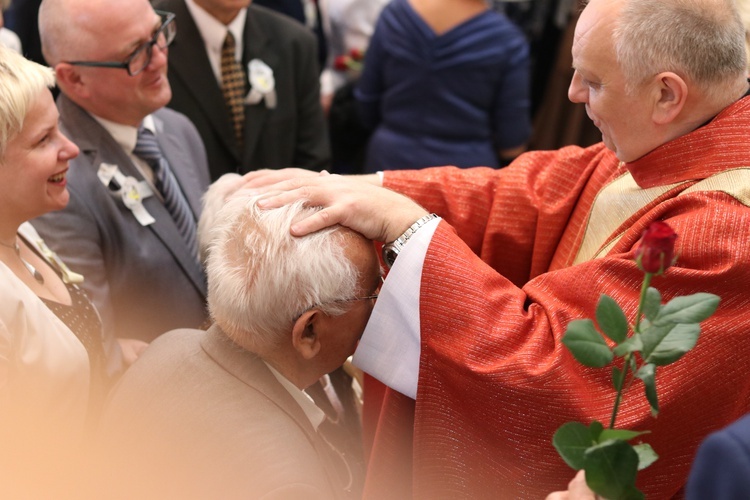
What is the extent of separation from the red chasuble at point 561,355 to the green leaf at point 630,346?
1.26 ft

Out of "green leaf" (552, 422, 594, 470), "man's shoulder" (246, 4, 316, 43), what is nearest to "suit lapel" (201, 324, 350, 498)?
"green leaf" (552, 422, 594, 470)

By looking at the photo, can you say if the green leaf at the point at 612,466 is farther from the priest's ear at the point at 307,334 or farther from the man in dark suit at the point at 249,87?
the man in dark suit at the point at 249,87

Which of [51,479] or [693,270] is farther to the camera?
[693,270]

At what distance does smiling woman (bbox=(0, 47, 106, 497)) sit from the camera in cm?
165

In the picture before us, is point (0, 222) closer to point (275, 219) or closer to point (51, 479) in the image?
point (275, 219)

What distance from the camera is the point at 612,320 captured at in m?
1.09

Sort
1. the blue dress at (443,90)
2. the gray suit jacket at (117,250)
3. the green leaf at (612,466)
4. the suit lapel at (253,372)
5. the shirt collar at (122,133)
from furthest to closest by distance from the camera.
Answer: the blue dress at (443,90) < the shirt collar at (122,133) < the gray suit jacket at (117,250) < the suit lapel at (253,372) < the green leaf at (612,466)

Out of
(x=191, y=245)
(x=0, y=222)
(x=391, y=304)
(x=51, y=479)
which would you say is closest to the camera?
(x=51, y=479)

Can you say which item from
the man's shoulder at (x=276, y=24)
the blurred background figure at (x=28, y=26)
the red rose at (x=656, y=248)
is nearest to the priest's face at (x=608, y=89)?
the red rose at (x=656, y=248)

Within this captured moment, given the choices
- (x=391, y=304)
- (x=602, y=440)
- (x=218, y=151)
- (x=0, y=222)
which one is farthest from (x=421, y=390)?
(x=218, y=151)

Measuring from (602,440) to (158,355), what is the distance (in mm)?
838

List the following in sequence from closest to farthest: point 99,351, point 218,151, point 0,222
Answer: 1. point 0,222
2. point 99,351
3. point 218,151

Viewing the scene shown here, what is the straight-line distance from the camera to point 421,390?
5.04 feet

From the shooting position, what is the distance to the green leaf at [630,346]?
3.43 ft
